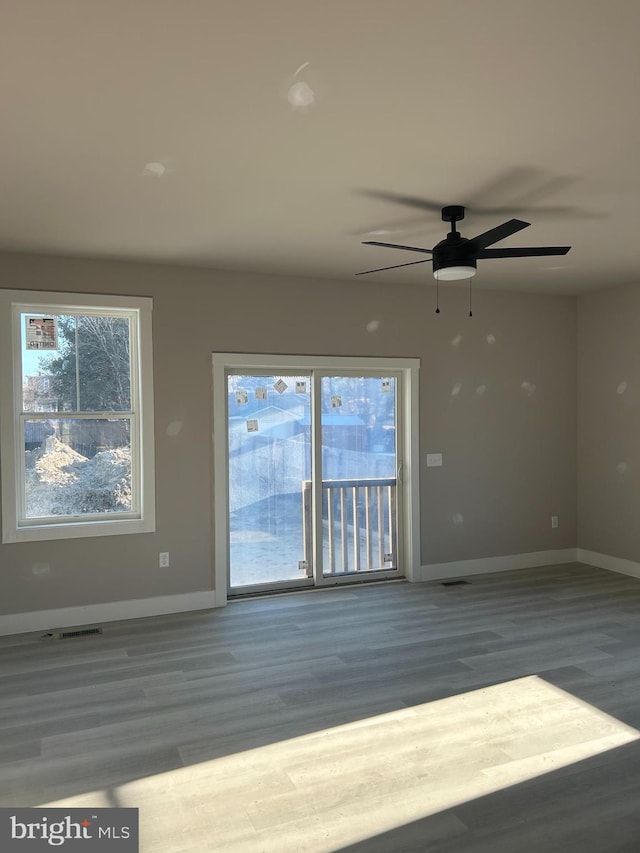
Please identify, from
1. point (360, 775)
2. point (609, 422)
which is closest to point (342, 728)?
point (360, 775)

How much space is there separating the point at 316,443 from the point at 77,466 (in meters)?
1.97

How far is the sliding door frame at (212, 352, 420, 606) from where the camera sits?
5.16 metres

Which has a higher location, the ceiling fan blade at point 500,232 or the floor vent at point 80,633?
the ceiling fan blade at point 500,232

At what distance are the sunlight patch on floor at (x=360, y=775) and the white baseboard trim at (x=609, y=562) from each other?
300 centimetres

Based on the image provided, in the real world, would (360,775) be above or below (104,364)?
below

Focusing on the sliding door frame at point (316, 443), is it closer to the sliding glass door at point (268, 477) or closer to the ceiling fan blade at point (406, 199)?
the sliding glass door at point (268, 477)

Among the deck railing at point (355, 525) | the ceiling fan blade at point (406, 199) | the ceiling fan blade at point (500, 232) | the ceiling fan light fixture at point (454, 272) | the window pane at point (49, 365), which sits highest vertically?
the ceiling fan blade at point (406, 199)

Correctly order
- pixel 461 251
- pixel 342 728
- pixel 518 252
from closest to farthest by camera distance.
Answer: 1. pixel 342 728
2. pixel 518 252
3. pixel 461 251

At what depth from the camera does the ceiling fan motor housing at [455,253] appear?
351 cm

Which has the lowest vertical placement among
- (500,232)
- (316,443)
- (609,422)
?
(316,443)

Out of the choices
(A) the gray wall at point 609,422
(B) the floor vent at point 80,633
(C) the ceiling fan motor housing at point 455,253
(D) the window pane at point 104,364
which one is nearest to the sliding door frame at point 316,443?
(D) the window pane at point 104,364

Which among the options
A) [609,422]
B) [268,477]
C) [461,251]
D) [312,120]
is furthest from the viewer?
[609,422]

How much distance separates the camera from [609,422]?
6172mm

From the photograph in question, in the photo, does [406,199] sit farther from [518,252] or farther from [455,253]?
[518,252]
